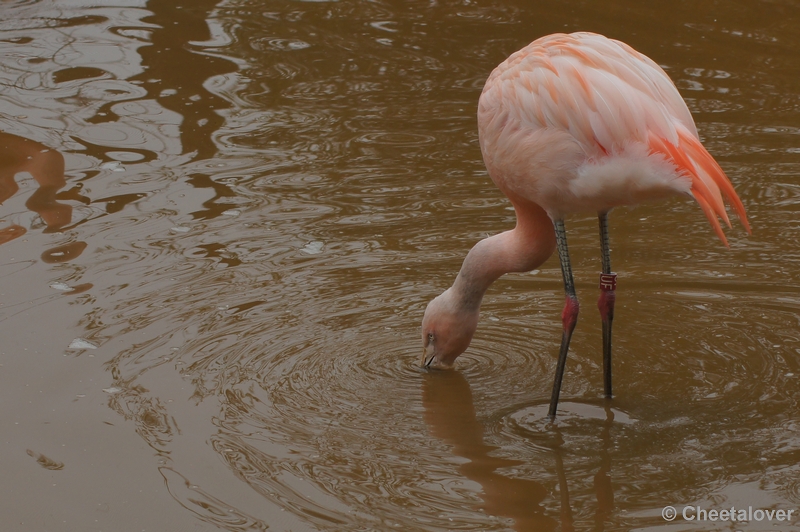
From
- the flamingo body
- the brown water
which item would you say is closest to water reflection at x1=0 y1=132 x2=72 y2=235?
the brown water

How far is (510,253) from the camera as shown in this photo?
4.88m

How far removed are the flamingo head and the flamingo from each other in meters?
0.28

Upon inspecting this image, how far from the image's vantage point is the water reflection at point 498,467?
3852 mm

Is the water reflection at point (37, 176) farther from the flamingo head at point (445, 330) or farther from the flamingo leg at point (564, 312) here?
the flamingo leg at point (564, 312)

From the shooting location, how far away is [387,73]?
895cm

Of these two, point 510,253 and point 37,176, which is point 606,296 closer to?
point 510,253

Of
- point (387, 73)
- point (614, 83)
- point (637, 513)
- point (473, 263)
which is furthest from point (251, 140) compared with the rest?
point (637, 513)

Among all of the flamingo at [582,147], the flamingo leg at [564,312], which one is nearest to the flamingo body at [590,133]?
the flamingo at [582,147]

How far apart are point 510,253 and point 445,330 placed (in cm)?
51

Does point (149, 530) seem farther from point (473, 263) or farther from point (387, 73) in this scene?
point (387, 73)

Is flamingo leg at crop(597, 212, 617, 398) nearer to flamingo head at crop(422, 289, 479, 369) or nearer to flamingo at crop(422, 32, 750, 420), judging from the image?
flamingo at crop(422, 32, 750, 420)

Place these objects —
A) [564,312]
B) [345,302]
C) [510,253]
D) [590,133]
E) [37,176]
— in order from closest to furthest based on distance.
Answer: [590,133]
[564,312]
[510,253]
[345,302]
[37,176]

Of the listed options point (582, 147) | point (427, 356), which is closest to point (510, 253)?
point (427, 356)

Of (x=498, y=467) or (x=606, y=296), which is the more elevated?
(x=606, y=296)
